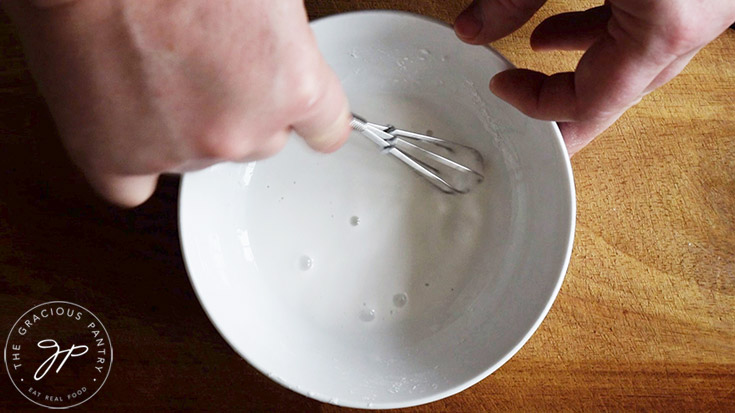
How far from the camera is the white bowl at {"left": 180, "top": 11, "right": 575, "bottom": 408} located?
1.51ft

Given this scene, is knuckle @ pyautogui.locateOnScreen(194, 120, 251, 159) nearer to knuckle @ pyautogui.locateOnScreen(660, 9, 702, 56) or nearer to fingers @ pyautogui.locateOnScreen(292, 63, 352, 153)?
fingers @ pyautogui.locateOnScreen(292, 63, 352, 153)

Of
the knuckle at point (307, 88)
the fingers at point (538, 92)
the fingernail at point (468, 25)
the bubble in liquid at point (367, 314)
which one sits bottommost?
the bubble in liquid at point (367, 314)

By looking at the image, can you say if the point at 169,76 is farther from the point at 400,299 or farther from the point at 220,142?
the point at 400,299

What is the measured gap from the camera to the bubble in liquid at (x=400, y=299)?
53 centimetres

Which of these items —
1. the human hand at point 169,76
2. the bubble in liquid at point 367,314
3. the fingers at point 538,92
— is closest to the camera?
the human hand at point 169,76

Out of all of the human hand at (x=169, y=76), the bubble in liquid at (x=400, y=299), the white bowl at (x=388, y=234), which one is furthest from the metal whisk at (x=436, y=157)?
the human hand at (x=169, y=76)

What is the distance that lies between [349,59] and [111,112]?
0.27 m

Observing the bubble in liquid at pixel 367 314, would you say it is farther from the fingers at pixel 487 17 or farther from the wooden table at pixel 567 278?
the fingers at pixel 487 17

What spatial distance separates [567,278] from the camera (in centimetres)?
50

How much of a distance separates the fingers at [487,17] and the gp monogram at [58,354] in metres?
0.41

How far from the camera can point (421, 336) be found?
0.52 metres

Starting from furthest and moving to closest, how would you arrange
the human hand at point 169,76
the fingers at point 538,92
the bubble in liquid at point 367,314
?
1. the bubble in liquid at point 367,314
2. the fingers at point 538,92
3. the human hand at point 169,76

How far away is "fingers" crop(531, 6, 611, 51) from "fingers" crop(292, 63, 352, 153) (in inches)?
8.8

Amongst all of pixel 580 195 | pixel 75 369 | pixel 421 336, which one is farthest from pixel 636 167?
pixel 75 369
